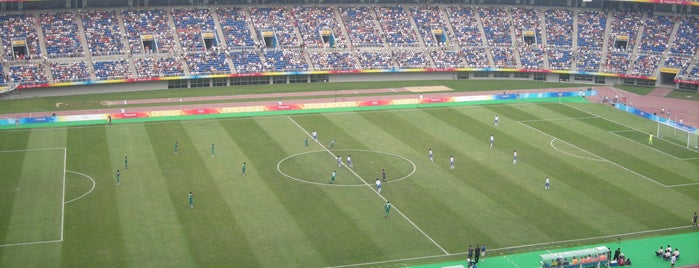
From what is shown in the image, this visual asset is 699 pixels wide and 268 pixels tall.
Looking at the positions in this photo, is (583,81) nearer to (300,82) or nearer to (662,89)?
(662,89)

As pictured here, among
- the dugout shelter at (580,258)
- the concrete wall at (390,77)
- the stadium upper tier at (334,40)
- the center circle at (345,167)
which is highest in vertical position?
the stadium upper tier at (334,40)

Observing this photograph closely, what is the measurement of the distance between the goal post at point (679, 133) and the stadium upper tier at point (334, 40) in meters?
26.6

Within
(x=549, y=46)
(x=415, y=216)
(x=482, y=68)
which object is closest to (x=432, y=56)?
(x=482, y=68)

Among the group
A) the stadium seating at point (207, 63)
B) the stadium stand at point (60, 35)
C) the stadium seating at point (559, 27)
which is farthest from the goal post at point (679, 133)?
the stadium stand at point (60, 35)

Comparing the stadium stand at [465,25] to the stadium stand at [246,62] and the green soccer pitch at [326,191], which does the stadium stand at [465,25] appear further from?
the green soccer pitch at [326,191]

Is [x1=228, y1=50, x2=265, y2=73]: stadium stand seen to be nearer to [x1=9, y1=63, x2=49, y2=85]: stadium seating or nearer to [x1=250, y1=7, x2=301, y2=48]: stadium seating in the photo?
[x1=250, y1=7, x2=301, y2=48]: stadium seating

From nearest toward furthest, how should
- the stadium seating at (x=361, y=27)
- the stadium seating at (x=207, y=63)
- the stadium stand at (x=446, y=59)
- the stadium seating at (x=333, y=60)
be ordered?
the stadium seating at (x=207, y=63)
the stadium seating at (x=333, y=60)
the stadium stand at (x=446, y=59)
the stadium seating at (x=361, y=27)

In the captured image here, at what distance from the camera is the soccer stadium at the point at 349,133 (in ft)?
163

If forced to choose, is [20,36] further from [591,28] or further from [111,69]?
[591,28]

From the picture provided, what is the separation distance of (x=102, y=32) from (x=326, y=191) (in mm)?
58620

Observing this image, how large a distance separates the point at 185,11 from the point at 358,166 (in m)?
55.8

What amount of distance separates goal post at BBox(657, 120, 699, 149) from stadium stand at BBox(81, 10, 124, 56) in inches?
2689

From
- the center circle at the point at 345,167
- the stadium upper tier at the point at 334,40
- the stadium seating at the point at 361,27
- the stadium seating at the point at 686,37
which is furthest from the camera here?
the stadium seating at the point at 361,27

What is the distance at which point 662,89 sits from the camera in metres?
106
